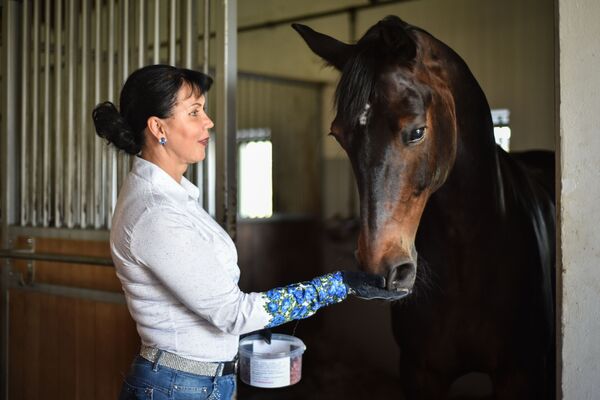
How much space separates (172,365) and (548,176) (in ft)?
5.60

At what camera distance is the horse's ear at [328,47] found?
1.54 m

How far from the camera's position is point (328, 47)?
1560mm

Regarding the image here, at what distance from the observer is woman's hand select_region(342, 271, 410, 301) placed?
1.19 metres

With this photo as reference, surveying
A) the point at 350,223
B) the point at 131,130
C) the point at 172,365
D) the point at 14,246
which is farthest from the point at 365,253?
the point at 350,223

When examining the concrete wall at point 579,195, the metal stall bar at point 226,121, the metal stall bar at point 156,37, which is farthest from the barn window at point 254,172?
the concrete wall at point 579,195

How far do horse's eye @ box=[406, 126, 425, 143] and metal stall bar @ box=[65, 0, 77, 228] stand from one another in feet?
4.44

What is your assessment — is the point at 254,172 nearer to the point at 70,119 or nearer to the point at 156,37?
the point at 70,119

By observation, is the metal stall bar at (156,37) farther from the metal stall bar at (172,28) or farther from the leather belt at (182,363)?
A: the leather belt at (182,363)

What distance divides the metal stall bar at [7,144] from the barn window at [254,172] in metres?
3.14

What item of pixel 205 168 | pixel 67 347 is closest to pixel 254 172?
pixel 67 347

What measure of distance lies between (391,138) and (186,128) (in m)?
0.42

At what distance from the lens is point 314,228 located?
5168 millimetres

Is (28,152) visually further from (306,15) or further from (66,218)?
(306,15)

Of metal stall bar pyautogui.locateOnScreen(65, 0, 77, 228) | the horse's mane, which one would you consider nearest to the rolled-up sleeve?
the horse's mane
